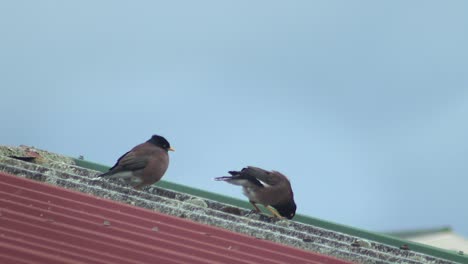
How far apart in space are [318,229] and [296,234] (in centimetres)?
64

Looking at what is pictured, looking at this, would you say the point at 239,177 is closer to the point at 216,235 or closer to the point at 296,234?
the point at 296,234

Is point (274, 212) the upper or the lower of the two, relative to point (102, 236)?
upper

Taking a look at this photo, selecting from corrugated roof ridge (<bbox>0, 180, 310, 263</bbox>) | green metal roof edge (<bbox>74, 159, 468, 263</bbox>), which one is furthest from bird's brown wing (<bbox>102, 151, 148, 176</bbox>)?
corrugated roof ridge (<bbox>0, 180, 310, 263</bbox>)

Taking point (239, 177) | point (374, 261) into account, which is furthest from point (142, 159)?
point (374, 261)

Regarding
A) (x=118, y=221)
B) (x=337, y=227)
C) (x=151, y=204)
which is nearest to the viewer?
(x=118, y=221)

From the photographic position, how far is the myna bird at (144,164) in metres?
8.53

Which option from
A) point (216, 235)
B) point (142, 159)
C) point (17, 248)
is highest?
point (142, 159)

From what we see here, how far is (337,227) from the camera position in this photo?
26.2 feet

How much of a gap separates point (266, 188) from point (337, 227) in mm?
1454

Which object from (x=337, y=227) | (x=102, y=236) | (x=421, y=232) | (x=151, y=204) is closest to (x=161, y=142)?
(x=337, y=227)

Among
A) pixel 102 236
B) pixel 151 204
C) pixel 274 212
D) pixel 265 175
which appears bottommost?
pixel 102 236

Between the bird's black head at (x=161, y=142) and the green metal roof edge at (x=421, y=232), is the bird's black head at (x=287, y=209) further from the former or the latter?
the green metal roof edge at (x=421, y=232)

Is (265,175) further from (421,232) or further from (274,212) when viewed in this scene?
(421,232)

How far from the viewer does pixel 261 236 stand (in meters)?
6.65
